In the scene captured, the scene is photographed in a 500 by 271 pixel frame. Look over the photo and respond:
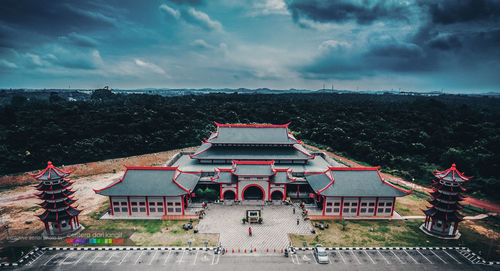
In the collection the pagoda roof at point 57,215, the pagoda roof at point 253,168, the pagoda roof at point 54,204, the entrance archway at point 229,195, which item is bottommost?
the entrance archway at point 229,195

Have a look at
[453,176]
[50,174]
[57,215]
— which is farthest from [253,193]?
[50,174]

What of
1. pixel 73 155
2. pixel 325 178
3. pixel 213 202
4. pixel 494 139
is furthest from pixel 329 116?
A: pixel 73 155

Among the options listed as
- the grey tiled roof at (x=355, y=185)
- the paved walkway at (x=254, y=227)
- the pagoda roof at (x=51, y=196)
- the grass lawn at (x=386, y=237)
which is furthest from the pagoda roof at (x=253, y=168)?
the pagoda roof at (x=51, y=196)

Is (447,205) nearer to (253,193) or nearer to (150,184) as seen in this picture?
(253,193)

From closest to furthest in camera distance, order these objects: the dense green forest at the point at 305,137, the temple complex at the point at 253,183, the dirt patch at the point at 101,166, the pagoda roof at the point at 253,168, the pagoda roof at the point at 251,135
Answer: the temple complex at the point at 253,183
the pagoda roof at the point at 253,168
the pagoda roof at the point at 251,135
the dirt patch at the point at 101,166
the dense green forest at the point at 305,137

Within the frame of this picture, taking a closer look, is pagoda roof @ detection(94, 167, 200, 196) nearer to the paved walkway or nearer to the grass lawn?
the paved walkway

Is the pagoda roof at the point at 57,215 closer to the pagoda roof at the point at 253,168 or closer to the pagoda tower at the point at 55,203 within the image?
the pagoda tower at the point at 55,203
